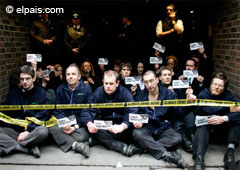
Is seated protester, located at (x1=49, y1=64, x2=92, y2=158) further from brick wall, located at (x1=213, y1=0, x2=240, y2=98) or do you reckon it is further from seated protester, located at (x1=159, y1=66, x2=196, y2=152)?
brick wall, located at (x1=213, y1=0, x2=240, y2=98)

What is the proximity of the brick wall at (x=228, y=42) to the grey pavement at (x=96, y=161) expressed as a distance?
162 cm

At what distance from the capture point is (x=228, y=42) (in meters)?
5.37

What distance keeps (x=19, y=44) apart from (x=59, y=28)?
4.16 feet

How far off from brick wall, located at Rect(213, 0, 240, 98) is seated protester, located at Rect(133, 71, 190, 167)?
1600 mm

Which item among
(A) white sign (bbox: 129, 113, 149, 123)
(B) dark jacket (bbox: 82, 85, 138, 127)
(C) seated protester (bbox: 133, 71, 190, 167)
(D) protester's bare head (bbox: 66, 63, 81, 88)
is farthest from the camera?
(D) protester's bare head (bbox: 66, 63, 81, 88)

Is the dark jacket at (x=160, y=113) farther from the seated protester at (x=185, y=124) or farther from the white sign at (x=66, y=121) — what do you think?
the white sign at (x=66, y=121)

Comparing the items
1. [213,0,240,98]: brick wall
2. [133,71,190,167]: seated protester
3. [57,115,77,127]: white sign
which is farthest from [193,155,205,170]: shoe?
[57,115,77,127]: white sign

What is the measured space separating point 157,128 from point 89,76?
8.06ft

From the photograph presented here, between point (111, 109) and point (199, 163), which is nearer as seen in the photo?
point (199, 163)

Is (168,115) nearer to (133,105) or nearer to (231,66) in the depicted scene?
(133,105)

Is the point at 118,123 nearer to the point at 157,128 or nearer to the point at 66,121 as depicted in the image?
the point at 157,128

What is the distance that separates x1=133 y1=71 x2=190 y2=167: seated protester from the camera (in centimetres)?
398

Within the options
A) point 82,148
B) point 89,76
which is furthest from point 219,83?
point 89,76

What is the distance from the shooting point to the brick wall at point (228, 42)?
493 cm
